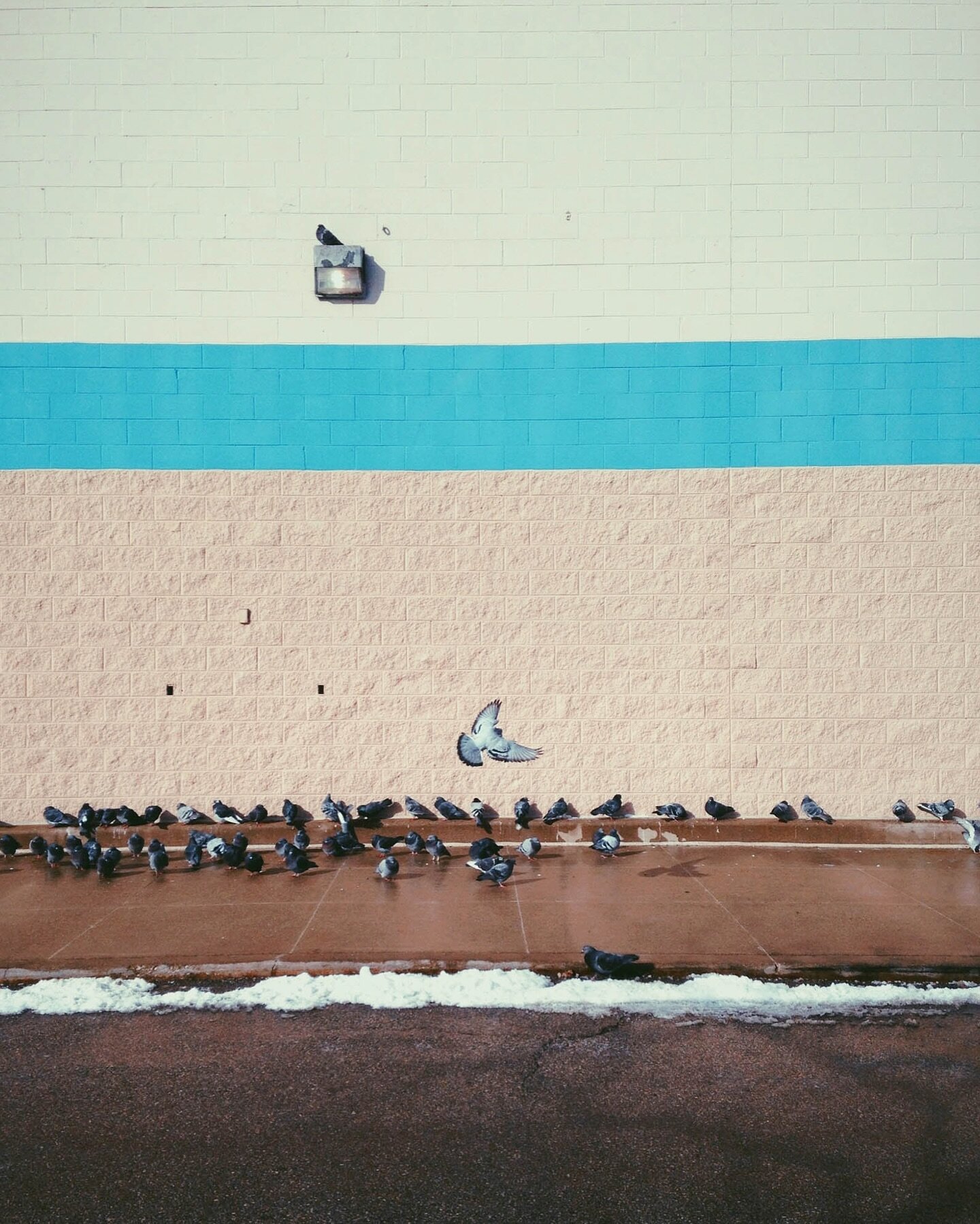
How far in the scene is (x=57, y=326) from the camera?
8352mm

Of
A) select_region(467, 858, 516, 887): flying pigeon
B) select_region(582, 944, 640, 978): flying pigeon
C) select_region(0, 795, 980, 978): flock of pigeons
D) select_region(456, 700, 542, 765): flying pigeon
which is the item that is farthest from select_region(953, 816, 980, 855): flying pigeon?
select_region(582, 944, 640, 978): flying pigeon

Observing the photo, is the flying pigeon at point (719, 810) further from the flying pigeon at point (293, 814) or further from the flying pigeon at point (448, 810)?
the flying pigeon at point (293, 814)

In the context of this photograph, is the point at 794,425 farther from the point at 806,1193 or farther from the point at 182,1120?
the point at 182,1120

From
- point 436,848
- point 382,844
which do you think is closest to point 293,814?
point 382,844

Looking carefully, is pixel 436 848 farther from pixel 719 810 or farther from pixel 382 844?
pixel 719 810

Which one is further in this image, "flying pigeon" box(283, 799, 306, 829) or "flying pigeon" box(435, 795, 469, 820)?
"flying pigeon" box(283, 799, 306, 829)

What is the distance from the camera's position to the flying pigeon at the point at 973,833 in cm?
780

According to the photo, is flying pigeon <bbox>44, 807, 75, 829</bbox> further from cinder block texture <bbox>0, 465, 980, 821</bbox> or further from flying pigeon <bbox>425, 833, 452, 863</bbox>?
flying pigeon <bbox>425, 833, 452, 863</bbox>

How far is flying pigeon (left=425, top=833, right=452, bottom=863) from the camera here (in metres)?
7.45

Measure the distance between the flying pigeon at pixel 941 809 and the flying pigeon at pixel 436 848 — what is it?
174 inches

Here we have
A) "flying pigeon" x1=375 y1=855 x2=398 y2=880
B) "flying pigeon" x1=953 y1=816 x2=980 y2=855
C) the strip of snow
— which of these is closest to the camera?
the strip of snow

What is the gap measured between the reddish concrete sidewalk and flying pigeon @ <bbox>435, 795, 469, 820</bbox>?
463 mm

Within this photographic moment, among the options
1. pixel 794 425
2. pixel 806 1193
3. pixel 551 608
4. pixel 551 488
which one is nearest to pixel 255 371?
pixel 551 488

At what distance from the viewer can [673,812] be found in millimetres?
8078
